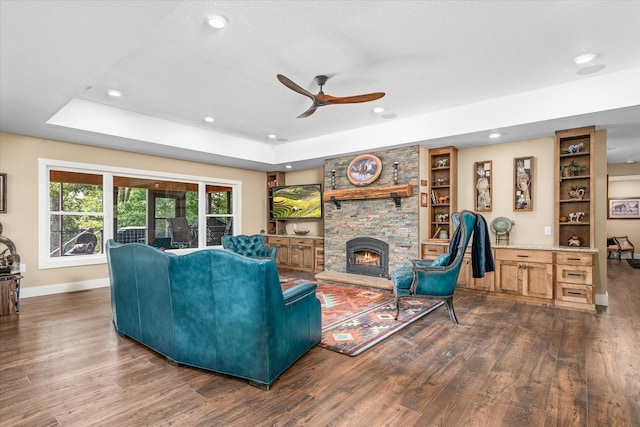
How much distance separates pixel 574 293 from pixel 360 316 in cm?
294

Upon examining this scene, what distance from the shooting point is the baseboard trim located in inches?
193

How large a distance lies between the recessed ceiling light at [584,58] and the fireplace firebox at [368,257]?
3.63 meters

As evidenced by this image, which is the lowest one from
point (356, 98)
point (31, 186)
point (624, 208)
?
point (624, 208)

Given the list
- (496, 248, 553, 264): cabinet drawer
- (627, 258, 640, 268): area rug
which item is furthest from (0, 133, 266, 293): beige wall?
(627, 258, 640, 268): area rug

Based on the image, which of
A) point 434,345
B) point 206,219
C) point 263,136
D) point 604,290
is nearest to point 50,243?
point 206,219

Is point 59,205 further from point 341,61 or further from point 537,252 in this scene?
point 537,252

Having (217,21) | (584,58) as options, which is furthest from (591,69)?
(217,21)

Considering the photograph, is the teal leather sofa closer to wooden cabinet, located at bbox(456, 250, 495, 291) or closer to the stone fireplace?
the stone fireplace

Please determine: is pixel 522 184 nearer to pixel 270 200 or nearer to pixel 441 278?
pixel 441 278

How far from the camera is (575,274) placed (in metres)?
4.33

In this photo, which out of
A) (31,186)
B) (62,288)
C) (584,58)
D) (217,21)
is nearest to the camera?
(217,21)

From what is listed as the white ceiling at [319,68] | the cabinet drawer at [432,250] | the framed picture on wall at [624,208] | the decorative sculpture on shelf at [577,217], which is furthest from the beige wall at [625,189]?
the cabinet drawer at [432,250]

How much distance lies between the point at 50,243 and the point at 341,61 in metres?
5.30

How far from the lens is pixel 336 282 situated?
5.91 m
